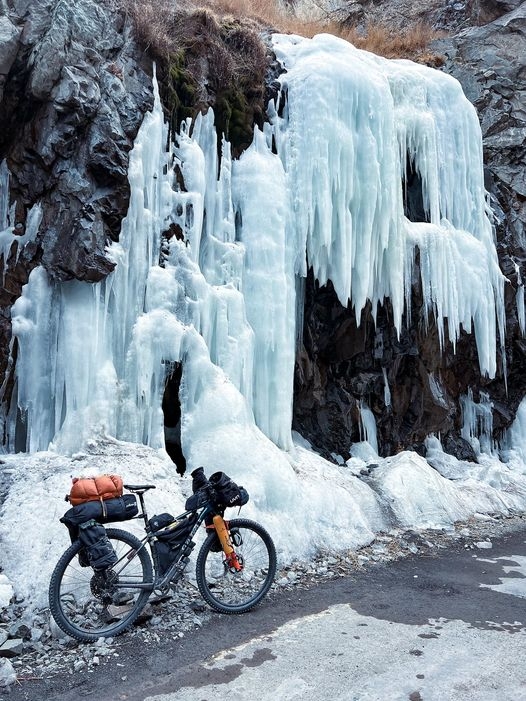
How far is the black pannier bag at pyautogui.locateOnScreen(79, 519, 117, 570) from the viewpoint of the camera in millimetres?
3961

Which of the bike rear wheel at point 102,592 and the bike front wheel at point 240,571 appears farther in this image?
the bike front wheel at point 240,571

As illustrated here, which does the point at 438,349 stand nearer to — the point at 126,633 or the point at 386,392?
the point at 386,392

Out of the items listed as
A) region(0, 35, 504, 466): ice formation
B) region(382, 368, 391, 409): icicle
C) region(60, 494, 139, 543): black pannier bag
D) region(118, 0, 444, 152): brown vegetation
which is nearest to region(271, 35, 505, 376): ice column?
region(0, 35, 504, 466): ice formation

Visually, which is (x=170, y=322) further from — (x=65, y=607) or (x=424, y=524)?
(x=424, y=524)

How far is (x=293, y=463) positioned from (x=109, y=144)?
4682 mm

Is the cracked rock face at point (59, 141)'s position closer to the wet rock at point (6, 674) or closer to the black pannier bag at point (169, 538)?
the black pannier bag at point (169, 538)

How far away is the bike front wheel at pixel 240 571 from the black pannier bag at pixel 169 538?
21 centimetres

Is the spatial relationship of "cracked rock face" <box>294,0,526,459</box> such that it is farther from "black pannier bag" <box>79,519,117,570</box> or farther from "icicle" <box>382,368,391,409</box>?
"black pannier bag" <box>79,519,117,570</box>

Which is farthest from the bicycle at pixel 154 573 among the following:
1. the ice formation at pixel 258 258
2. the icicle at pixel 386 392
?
the icicle at pixel 386 392

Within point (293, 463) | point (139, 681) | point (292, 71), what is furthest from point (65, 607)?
point (292, 71)

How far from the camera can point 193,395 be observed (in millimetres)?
7055

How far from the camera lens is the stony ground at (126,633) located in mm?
3596

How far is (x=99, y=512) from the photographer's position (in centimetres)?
404

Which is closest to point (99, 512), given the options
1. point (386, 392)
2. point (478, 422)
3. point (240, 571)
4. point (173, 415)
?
point (240, 571)
